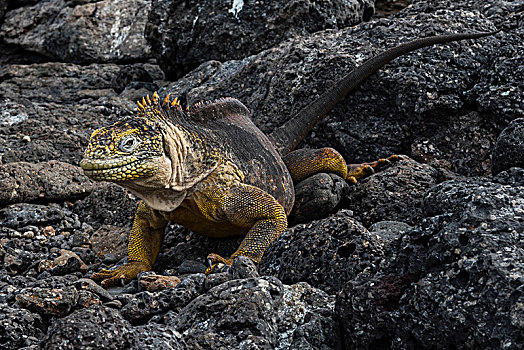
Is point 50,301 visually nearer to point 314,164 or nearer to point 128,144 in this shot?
point 128,144

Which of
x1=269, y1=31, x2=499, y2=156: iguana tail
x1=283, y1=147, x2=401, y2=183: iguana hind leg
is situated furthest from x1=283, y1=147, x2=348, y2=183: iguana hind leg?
x1=269, y1=31, x2=499, y2=156: iguana tail

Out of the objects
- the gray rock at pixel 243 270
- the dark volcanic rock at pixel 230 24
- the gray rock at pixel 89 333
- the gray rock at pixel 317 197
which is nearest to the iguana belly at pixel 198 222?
the gray rock at pixel 317 197

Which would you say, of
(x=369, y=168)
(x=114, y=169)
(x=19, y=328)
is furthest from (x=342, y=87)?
(x=19, y=328)

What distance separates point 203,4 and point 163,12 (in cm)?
58

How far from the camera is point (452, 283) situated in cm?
266

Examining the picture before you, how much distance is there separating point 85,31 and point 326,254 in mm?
8094

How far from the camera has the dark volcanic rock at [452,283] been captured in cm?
249

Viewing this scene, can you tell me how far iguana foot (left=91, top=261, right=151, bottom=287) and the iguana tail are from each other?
6.31ft

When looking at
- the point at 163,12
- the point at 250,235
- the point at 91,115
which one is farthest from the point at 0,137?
the point at 250,235

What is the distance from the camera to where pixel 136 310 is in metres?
3.75

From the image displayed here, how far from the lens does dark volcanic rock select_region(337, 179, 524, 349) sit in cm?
249

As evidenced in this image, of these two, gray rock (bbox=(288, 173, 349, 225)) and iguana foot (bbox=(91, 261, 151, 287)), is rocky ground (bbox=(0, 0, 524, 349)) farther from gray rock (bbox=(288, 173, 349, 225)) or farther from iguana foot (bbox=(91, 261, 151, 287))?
iguana foot (bbox=(91, 261, 151, 287))

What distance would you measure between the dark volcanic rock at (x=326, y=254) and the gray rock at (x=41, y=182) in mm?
3075

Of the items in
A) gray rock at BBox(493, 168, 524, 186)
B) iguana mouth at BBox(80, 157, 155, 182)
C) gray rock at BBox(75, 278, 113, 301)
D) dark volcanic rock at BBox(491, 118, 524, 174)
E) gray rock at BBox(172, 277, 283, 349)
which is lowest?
gray rock at BBox(75, 278, 113, 301)
